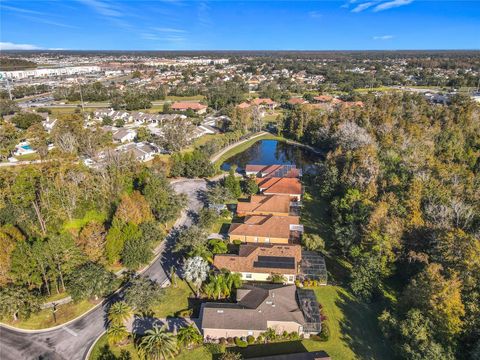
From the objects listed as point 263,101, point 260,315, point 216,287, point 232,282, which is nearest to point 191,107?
point 263,101

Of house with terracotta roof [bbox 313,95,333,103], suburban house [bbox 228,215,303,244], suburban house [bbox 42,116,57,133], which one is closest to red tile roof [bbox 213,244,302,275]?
suburban house [bbox 228,215,303,244]

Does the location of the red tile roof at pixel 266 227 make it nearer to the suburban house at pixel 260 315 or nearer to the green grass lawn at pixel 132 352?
the suburban house at pixel 260 315

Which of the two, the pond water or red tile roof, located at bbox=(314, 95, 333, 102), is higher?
red tile roof, located at bbox=(314, 95, 333, 102)

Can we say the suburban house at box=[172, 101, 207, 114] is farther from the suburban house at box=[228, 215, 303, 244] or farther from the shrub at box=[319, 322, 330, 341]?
the shrub at box=[319, 322, 330, 341]

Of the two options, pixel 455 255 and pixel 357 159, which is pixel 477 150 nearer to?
pixel 357 159

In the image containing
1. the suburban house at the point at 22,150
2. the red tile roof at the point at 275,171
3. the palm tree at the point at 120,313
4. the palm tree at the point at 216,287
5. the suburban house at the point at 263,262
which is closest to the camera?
the palm tree at the point at 120,313

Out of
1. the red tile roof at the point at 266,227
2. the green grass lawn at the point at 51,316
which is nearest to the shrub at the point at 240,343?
the green grass lawn at the point at 51,316
